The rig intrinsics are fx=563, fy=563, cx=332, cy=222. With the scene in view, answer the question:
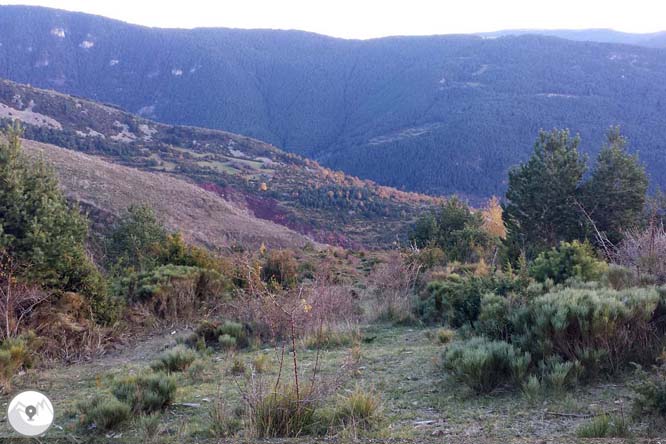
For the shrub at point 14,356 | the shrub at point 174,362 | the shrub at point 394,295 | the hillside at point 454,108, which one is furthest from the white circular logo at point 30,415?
the hillside at point 454,108

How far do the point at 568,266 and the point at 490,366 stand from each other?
3.85 m

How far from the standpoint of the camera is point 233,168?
6944 centimetres

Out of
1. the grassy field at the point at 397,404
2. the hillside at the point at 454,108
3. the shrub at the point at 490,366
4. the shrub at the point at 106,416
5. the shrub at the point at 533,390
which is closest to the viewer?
the grassy field at the point at 397,404

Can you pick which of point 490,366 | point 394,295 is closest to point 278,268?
point 394,295

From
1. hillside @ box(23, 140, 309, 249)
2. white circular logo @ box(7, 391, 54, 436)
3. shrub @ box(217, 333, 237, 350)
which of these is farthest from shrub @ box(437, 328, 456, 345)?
hillside @ box(23, 140, 309, 249)

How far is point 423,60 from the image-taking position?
19362 cm

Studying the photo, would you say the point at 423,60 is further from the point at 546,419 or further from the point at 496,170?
the point at 546,419

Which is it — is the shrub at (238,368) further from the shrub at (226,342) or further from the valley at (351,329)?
the shrub at (226,342)

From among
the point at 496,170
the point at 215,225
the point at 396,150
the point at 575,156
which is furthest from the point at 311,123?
the point at 575,156

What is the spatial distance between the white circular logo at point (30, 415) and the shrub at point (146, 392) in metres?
0.54

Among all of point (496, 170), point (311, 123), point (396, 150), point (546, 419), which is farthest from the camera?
point (311, 123)

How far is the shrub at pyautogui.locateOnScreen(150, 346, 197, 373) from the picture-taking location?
5.91 metres

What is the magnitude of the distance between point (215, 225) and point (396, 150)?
10069 centimetres

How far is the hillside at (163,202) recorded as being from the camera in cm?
3086
